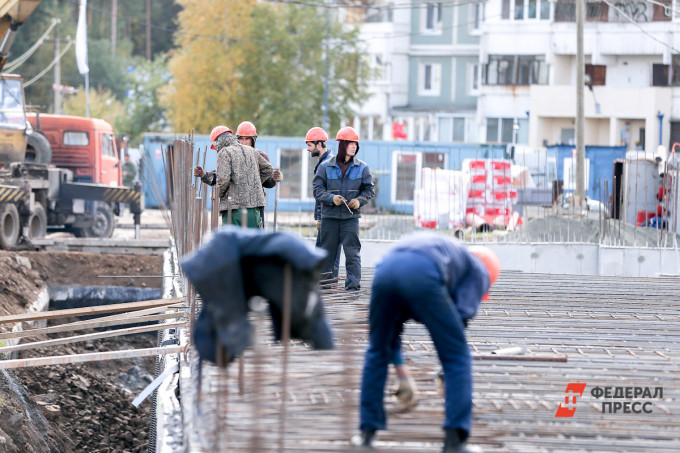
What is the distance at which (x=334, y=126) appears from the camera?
39.8m

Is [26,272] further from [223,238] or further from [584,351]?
[223,238]

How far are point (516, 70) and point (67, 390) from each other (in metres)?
35.4

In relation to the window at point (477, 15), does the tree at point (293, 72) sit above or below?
below

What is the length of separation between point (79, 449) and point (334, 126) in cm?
2972

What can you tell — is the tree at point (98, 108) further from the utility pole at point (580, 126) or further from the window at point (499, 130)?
A: the utility pole at point (580, 126)

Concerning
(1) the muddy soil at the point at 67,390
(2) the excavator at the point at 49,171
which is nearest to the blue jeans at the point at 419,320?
(1) the muddy soil at the point at 67,390

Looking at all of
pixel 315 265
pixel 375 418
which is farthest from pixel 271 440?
pixel 315 265

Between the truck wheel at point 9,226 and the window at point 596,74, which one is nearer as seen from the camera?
the truck wheel at point 9,226

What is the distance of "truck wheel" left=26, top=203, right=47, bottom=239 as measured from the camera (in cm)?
2048

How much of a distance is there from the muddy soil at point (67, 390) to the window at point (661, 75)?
2818 cm

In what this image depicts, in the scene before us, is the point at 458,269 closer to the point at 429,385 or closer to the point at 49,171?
the point at 429,385

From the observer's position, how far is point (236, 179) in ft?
35.8

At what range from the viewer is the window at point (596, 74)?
4247cm

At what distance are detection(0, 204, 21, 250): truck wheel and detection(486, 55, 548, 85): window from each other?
29279mm
